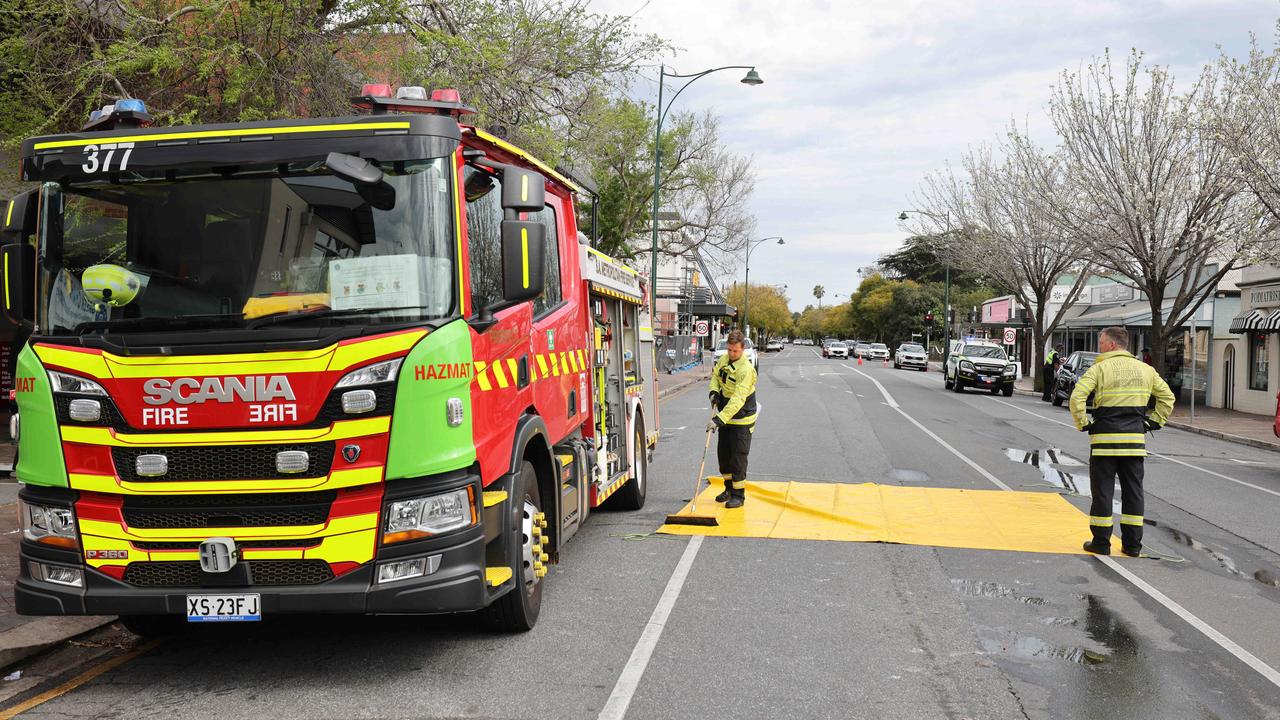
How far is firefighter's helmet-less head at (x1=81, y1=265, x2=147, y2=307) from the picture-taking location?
4.95 metres

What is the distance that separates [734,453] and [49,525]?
20.6 feet

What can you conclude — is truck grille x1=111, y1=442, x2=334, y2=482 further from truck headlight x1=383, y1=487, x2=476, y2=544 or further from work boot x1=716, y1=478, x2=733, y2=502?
work boot x1=716, y1=478, x2=733, y2=502

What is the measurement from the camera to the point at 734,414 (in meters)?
9.65

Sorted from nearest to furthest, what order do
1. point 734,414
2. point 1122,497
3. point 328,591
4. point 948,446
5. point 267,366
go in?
point 267,366, point 328,591, point 1122,497, point 734,414, point 948,446

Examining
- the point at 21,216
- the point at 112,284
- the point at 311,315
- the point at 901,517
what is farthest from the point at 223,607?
the point at 901,517

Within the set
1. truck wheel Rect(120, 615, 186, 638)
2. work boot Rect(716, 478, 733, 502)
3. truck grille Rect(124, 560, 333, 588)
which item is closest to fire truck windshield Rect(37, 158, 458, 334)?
truck grille Rect(124, 560, 333, 588)

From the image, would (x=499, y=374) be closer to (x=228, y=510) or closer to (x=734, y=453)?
(x=228, y=510)

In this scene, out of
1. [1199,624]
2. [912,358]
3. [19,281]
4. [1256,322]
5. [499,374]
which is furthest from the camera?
[912,358]

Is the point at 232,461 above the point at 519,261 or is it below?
below

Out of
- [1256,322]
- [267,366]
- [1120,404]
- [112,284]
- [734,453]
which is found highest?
[112,284]

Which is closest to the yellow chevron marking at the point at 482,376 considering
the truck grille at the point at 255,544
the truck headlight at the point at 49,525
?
the truck grille at the point at 255,544

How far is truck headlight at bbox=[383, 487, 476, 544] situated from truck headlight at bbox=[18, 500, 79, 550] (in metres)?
1.51

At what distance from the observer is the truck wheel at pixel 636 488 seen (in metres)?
9.80

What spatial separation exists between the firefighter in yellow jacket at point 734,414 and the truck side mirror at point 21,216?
594 cm
